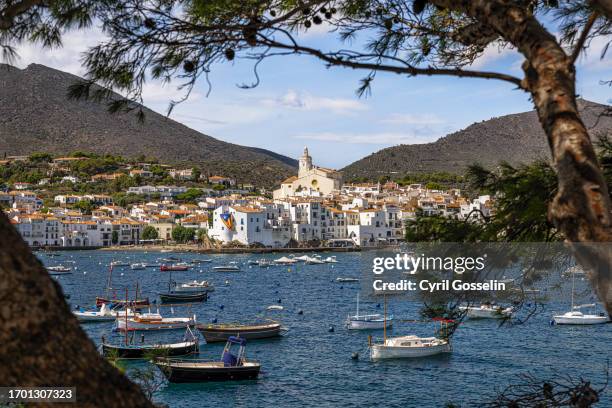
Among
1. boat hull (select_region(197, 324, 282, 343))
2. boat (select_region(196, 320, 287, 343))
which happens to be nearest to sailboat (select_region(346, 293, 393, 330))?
boat (select_region(196, 320, 287, 343))

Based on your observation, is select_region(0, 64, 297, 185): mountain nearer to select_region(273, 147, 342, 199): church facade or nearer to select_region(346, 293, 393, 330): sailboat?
select_region(273, 147, 342, 199): church facade

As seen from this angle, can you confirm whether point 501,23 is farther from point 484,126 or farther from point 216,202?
point 484,126

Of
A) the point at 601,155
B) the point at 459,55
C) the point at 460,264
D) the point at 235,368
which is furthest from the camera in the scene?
the point at 235,368

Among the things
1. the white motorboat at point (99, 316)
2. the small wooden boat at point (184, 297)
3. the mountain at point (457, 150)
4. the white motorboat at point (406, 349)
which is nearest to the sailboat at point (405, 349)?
the white motorboat at point (406, 349)

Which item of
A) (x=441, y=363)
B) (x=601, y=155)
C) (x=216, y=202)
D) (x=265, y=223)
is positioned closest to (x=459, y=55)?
(x=601, y=155)

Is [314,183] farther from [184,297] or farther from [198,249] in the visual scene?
[184,297]

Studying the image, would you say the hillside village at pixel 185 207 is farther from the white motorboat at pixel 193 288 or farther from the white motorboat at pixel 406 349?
the white motorboat at pixel 406 349
